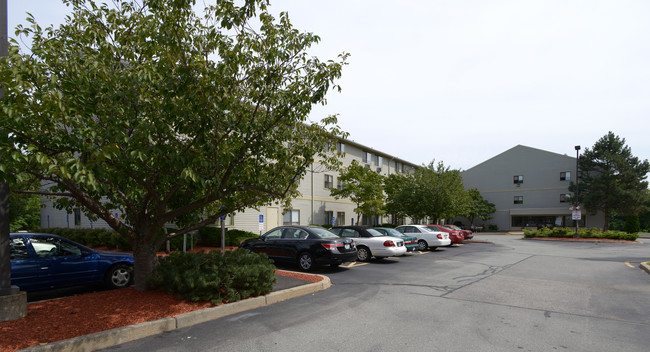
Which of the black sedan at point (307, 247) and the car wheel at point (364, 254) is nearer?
the black sedan at point (307, 247)

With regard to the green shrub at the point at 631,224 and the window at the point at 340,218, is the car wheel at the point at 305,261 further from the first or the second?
the green shrub at the point at 631,224

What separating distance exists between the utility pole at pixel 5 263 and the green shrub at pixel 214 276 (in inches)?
83.3

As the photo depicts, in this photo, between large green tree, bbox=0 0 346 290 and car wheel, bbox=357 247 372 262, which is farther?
car wheel, bbox=357 247 372 262

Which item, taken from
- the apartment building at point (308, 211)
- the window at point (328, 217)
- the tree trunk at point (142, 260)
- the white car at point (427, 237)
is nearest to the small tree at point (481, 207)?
the apartment building at point (308, 211)

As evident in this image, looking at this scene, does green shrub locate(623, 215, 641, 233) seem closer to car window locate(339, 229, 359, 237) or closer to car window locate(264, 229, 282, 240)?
car window locate(339, 229, 359, 237)

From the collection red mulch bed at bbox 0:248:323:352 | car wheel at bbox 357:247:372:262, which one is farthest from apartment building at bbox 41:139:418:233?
red mulch bed at bbox 0:248:323:352

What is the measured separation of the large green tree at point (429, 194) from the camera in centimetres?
3281

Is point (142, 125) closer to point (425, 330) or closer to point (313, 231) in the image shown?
point (425, 330)

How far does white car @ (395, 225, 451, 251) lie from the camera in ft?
68.4

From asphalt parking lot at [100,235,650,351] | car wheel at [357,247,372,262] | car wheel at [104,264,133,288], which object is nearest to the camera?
asphalt parking lot at [100,235,650,351]

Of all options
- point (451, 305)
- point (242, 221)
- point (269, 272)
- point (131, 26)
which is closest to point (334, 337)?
point (269, 272)

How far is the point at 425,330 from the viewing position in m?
6.12

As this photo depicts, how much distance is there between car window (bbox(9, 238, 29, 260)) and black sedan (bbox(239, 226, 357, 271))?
22.7ft

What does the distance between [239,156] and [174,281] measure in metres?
2.70
